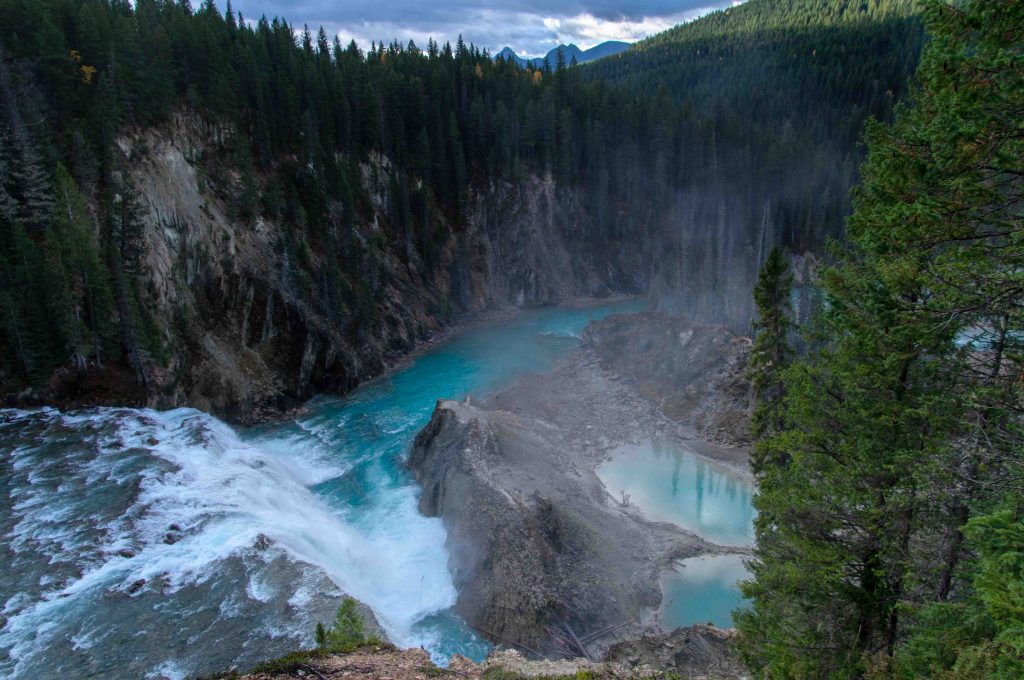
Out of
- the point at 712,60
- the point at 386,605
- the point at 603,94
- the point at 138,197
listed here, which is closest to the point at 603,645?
the point at 386,605

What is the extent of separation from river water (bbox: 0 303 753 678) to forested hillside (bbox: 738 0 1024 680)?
15.8 meters

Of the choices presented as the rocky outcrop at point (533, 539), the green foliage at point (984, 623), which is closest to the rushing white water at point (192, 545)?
the rocky outcrop at point (533, 539)

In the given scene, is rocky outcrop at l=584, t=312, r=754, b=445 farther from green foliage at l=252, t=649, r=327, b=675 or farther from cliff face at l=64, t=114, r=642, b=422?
green foliage at l=252, t=649, r=327, b=675

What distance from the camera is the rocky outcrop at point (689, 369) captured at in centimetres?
4359

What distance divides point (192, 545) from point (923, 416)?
28227mm

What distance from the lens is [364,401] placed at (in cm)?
5206

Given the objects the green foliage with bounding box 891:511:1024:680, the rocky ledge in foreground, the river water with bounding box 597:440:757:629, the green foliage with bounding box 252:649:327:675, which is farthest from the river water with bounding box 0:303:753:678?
the green foliage with bounding box 891:511:1024:680

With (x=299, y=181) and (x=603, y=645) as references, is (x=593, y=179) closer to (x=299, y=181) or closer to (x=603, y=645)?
(x=299, y=181)

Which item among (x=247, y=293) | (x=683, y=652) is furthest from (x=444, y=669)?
(x=247, y=293)

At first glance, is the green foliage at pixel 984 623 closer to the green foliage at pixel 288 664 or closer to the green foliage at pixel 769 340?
the green foliage at pixel 288 664

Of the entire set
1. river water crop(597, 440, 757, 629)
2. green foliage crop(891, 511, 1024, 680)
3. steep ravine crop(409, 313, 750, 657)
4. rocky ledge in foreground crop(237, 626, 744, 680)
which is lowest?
river water crop(597, 440, 757, 629)

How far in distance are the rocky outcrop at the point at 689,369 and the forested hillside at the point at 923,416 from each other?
29.7 meters

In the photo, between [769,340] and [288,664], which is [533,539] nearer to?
[769,340]

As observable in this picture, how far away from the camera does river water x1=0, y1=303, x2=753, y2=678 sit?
20.0 m
